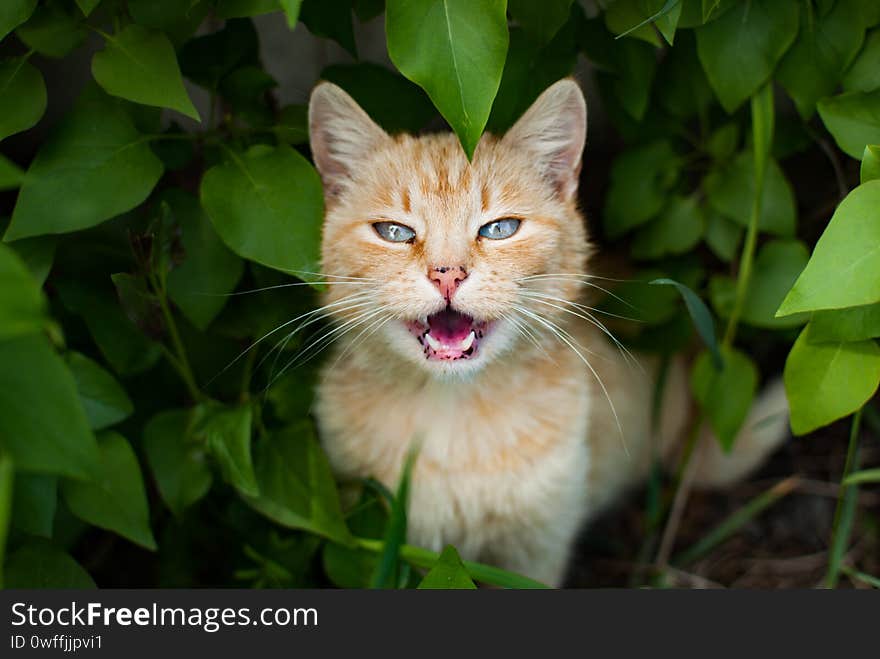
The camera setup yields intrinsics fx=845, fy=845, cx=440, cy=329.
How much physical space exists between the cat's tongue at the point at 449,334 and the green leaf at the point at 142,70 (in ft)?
1.77

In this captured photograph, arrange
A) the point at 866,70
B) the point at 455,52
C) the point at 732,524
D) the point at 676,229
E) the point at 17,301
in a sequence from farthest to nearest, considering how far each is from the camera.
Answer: the point at 732,524, the point at 676,229, the point at 866,70, the point at 455,52, the point at 17,301

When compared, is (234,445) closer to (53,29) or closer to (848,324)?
(53,29)

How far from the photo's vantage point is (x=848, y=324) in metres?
1.46

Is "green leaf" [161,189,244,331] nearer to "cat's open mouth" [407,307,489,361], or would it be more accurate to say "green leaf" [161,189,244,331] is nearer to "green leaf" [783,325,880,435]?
"cat's open mouth" [407,307,489,361]

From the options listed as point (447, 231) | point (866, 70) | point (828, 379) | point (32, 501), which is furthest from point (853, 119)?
point (32, 501)

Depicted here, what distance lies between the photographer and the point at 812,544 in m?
2.35

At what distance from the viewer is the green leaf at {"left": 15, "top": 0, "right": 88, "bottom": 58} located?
55.4 inches

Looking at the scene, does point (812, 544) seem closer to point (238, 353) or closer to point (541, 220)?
point (541, 220)

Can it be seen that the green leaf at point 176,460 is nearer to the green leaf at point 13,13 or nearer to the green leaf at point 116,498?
the green leaf at point 116,498

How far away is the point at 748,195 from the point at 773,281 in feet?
0.66

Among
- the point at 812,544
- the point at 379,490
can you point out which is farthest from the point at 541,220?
the point at 812,544

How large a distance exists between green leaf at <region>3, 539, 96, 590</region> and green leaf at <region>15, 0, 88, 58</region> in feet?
2.79

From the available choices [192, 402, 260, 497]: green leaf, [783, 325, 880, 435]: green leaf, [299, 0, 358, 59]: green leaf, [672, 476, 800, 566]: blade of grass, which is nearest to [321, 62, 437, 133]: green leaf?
[299, 0, 358, 59]: green leaf

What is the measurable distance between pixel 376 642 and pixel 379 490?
0.38m
